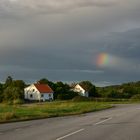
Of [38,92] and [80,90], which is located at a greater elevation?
[80,90]

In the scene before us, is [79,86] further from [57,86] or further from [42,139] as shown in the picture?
[42,139]

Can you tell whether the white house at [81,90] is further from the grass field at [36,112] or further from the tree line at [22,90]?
the grass field at [36,112]

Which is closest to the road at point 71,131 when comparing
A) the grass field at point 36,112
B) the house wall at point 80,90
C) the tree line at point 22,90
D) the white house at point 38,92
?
the grass field at point 36,112

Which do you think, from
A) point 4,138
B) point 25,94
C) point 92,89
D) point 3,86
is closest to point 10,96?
point 3,86

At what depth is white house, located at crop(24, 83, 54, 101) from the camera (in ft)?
463

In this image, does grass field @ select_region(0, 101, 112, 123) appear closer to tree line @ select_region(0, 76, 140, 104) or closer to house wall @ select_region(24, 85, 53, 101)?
tree line @ select_region(0, 76, 140, 104)

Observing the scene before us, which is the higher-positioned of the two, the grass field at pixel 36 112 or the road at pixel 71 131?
the grass field at pixel 36 112

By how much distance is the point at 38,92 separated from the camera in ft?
476

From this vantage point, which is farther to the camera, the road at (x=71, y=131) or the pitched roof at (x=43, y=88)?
the pitched roof at (x=43, y=88)

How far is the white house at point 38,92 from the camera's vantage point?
141 metres

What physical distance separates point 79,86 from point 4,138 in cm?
14753

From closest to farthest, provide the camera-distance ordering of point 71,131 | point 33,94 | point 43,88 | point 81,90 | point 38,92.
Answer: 1. point 71,131
2. point 43,88
3. point 38,92
4. point 33,94
5. point 81,90

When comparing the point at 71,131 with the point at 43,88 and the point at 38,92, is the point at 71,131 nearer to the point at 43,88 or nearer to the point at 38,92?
the point at 43,88

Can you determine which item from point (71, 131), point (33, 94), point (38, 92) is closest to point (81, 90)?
point (33, 94)
